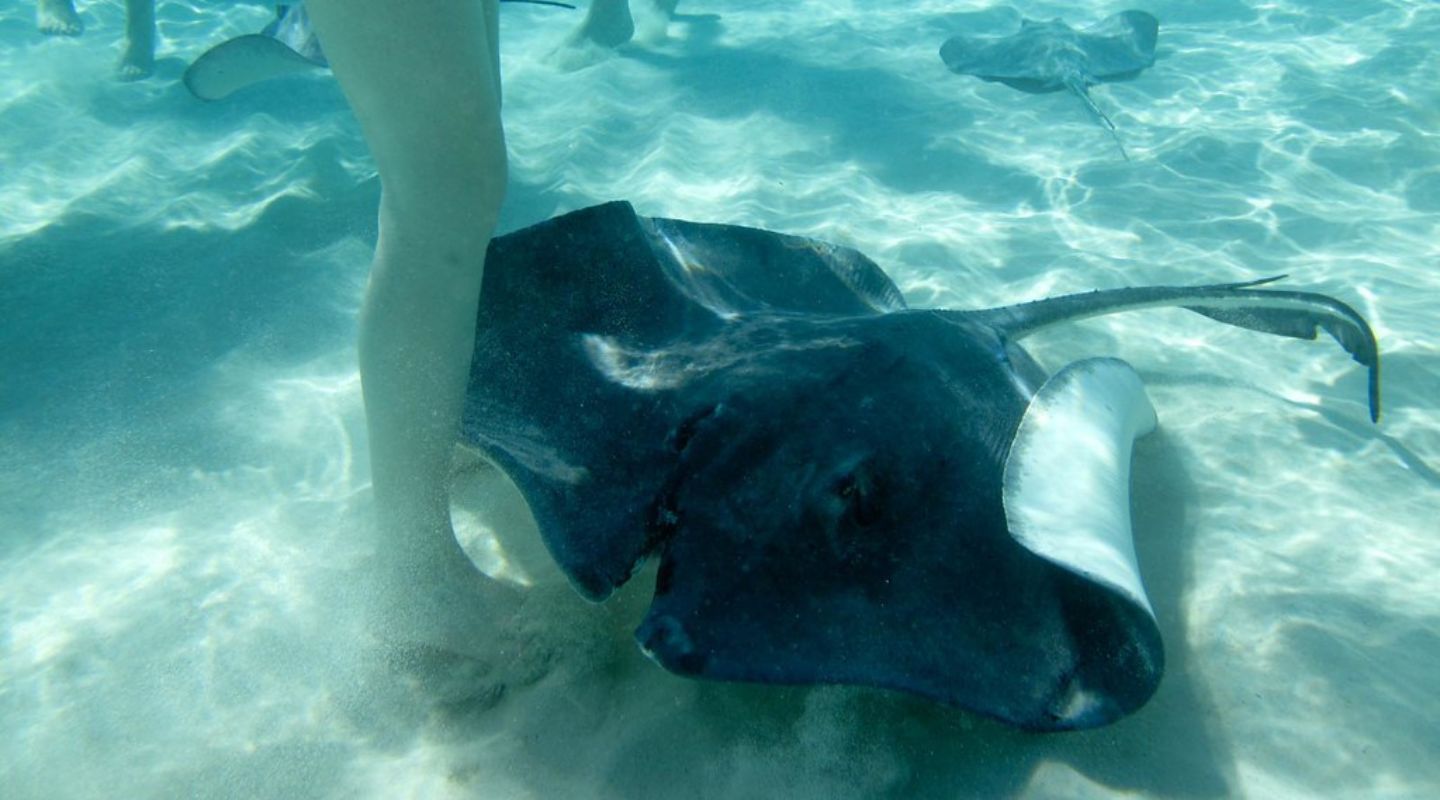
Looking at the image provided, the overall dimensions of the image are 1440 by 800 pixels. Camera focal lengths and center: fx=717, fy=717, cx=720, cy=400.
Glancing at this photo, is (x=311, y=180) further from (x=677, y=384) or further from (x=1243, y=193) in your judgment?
(x=1243, y=193)

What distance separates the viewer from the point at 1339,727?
2.54m

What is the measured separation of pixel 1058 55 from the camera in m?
10.1

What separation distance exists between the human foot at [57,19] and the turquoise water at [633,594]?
1.02 meters

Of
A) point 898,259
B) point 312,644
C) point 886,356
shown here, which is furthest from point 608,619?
point 898,259

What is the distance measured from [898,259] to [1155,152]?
4.39 metres

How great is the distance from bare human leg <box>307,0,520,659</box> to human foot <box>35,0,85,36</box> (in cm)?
1386

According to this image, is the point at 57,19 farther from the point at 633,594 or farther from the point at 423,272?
the point at 633,594

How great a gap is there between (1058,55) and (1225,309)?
7.96 m

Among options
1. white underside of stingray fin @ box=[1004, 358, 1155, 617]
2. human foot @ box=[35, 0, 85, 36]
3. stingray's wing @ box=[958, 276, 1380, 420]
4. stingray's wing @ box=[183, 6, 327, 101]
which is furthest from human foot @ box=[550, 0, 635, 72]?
white underside of stingray fin @ box=[1004, 358, 1155, 617]

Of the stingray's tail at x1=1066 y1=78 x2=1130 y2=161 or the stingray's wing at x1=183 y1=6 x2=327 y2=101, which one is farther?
the stingray's tail at x1=1066 y1=78 x2=1130 y2=161

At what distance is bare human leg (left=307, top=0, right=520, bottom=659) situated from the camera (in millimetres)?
2463

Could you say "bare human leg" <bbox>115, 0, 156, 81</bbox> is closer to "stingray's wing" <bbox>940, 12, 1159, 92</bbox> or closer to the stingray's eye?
"stingray's wing" <bbox>940, 12, 1159, 92</bbox>

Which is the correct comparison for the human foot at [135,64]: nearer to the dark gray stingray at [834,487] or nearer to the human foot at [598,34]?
the human foot at [598,34]

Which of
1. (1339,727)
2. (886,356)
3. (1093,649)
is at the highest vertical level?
(886,356)
